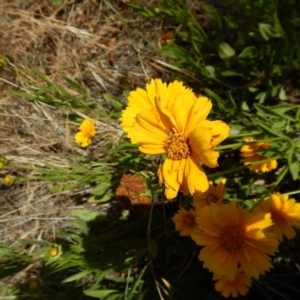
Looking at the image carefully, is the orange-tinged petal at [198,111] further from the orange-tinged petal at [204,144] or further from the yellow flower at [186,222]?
the yellow flower at [186,222]

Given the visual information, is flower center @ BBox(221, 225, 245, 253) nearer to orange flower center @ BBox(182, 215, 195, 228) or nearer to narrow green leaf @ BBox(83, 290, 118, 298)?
orange flower center @ BBox(182, 215, 195, 228)

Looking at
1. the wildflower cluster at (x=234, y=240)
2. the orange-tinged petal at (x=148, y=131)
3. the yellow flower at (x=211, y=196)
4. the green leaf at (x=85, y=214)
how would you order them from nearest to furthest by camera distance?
1. the orange-tinged petal at (x=148, y=131)
2. the wildflower cluster at (x=234, y=240)
3. the yellow flower at (x=211, y=196)
4. the green leaf at (x=85, y=214)

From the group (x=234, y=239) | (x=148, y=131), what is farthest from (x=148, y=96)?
(x=234, y=239)

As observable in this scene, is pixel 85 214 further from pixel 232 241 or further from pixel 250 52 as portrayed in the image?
pixel 250 52

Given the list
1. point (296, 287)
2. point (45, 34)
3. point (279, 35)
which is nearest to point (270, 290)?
point (296, 287)

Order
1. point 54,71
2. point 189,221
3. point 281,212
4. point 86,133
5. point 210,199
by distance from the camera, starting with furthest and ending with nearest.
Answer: point 54,71 → point 86,133 → point 189,221 → point 210,199 → point 281,212

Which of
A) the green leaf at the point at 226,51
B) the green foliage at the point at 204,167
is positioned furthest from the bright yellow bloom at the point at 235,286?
the green leaf at the point at 226,51
